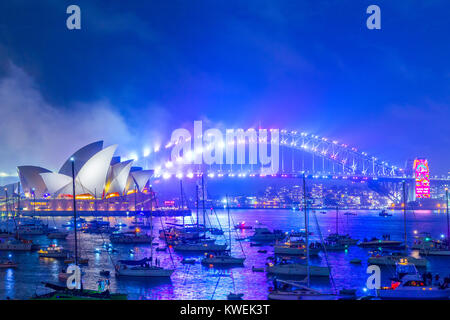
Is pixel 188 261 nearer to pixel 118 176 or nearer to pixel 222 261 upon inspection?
pixel 222 261

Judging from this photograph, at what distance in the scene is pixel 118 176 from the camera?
5453 cm

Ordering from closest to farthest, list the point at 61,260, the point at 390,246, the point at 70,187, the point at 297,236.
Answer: the point at 61,260 < the point at 390,246 < the point at 297,236 < the point at 70,187

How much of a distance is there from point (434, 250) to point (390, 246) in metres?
3.16

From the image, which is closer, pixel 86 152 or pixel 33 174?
pixel 86 152

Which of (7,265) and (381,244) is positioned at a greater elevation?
(7,265)

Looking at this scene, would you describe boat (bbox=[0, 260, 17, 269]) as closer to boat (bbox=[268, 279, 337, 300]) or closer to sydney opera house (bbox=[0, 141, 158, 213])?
boat (bbox=[268, 279, 337, 300])

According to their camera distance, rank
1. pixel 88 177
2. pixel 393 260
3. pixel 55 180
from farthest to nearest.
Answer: pixel 55 180
pixel 88 177
pixel 393 260

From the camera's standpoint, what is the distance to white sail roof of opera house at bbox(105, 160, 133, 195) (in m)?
54.0

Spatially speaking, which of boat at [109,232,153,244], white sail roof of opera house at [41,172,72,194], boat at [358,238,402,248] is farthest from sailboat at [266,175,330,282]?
white sail roof of opera house at [41,172,72,194]

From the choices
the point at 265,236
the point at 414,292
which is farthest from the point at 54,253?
the point at 414,292

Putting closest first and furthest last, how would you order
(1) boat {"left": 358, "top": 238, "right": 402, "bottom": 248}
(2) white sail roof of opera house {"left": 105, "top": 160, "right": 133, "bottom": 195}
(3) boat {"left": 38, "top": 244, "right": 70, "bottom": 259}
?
(3) boat {"left": 38, "top": 244, "right": 70, "bottom": 259} < (1) boat {"left": 358, "top": 238, "right": 402, "bottom": 248} < (2) white sail roof of opera house {"left": 105, "top": 160, "right": 133, "bottom": 195}
